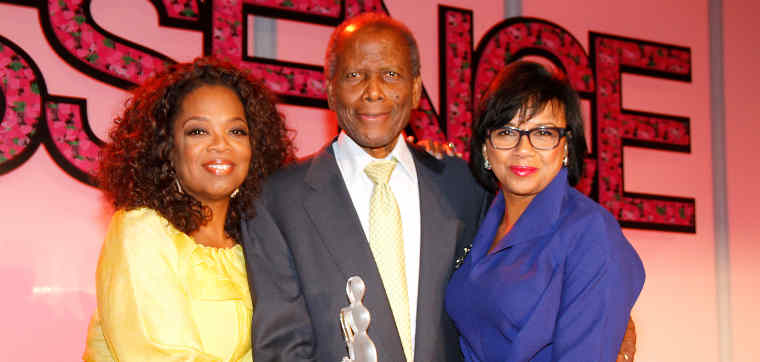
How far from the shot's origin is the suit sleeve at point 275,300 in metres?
2.27

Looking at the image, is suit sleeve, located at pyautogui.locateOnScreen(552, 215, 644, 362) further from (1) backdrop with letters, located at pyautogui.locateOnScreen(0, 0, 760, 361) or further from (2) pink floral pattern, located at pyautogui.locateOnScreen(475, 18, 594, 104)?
(2) pink floral pattern, located at pyautogui.locateOnScreen(475, 18, 594, 104)

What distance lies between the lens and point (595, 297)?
2004 mm

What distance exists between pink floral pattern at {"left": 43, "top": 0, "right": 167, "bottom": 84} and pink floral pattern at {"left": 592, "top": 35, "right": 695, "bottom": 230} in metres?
2.61

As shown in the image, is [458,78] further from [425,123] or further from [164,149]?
[164,149]

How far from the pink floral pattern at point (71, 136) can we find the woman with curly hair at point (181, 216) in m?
1.10

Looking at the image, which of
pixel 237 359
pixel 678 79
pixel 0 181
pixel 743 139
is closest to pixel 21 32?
pixel 0 181

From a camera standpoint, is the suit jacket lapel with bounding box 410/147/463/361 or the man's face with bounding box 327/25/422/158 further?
the man's face with bounding box 327/25/422/158

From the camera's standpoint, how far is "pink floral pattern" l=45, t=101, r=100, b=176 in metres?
3.46

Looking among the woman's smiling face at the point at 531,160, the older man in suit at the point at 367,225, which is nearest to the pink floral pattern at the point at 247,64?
the older man in suit at the point at 367,225

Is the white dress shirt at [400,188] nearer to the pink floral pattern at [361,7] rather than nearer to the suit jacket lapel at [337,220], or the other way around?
the suit jacket lapel at [337,220]

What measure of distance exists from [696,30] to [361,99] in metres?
3.44

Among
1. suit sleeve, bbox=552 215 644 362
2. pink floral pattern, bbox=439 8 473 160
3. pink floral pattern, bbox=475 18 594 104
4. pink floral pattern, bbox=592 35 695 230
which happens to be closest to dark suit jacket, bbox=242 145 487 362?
suit sleeve, bbox=552 215 644 362

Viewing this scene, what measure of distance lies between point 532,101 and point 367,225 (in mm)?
638

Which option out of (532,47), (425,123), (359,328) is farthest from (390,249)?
(532,47)
